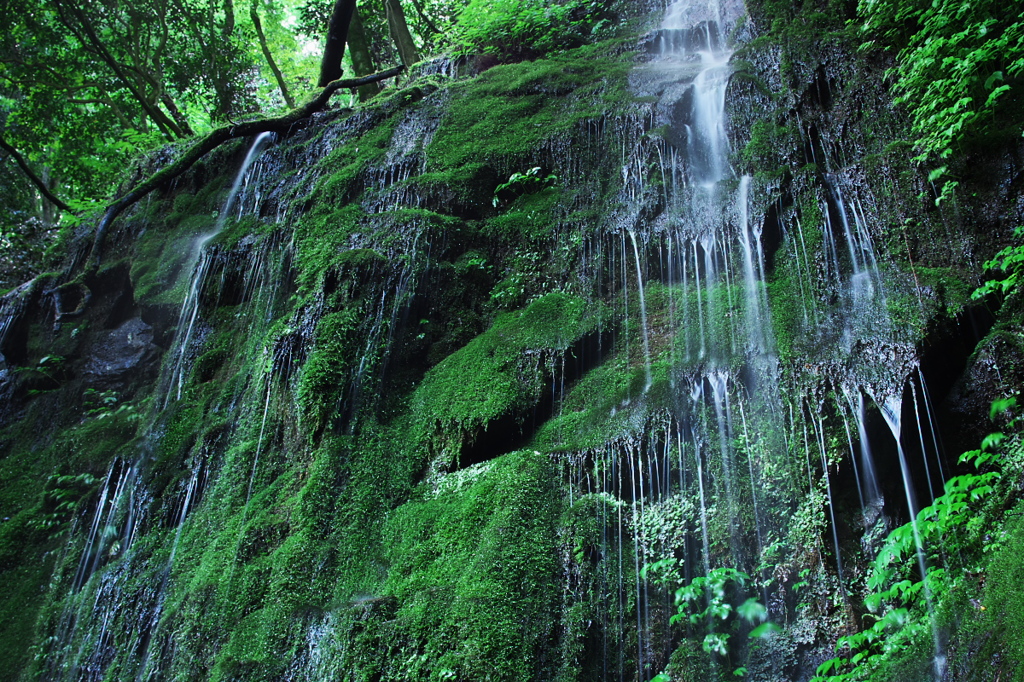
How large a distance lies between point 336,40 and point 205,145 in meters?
2.92

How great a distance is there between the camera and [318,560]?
562 cm

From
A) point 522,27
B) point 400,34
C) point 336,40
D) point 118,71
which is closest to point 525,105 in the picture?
point 522,27

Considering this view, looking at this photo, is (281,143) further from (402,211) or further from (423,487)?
(423,487)

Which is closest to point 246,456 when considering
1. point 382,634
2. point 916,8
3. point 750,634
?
point 382,634

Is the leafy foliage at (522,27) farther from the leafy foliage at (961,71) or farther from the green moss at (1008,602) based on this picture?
the green moss at (1008,602)

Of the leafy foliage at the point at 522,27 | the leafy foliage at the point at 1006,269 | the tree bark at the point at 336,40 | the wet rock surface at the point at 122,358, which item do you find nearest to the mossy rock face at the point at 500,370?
the leafy foliage at the point at 1006,269

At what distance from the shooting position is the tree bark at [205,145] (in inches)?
422

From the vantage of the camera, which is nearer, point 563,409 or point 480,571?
point 480,571

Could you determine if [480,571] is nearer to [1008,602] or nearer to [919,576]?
[919,576]

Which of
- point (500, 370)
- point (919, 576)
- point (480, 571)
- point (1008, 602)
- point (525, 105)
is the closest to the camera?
point (1008, 602)

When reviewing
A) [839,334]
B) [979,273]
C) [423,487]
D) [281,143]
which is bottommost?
[423,487]

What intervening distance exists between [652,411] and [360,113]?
7.86 metres

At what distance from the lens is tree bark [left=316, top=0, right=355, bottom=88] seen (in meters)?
10.5

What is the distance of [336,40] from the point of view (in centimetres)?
1102
